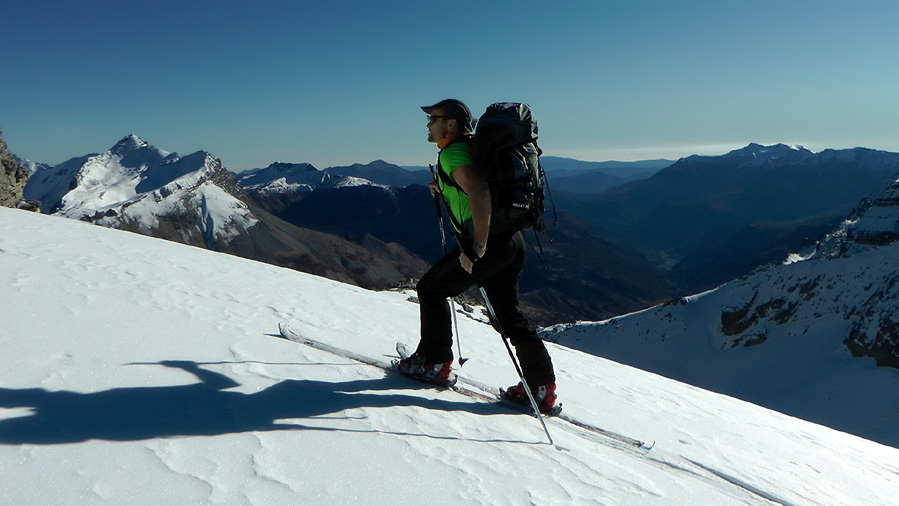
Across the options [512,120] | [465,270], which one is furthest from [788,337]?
[512,120]

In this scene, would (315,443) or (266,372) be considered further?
(266,372)

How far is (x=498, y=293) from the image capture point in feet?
17.3

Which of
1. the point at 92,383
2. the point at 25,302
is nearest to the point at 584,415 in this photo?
the point at 92,383

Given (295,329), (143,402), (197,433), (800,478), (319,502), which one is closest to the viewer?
(319,502)

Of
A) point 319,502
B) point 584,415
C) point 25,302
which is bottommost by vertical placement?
point 584,415

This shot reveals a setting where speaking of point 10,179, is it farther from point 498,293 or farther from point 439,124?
point 498,293

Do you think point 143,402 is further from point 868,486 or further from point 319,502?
point 868,486

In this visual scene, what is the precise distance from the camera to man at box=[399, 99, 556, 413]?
4723 mm

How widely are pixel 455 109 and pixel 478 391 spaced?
316 cm

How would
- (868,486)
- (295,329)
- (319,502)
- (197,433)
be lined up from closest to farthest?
1. (319,502)
2. (197,433)
3. (868,486)
4. (295,329)

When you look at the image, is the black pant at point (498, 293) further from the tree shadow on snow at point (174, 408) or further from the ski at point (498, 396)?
the tree shadow on snow at point (174, 408)

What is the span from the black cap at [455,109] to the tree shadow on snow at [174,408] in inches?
108

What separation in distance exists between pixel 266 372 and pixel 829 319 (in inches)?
3876

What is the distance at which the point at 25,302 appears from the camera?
6020 mm
